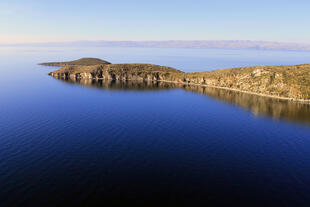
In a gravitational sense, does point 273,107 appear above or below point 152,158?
above

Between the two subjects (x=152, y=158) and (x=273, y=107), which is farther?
(x=273, y=107)

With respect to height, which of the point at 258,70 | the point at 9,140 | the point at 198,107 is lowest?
the point at 9,140

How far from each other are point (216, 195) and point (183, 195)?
21.7 ft

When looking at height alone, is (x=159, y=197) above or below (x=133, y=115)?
below

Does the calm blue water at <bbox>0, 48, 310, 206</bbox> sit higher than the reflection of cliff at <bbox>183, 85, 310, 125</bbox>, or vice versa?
the reflection of cliff at <bbox>183, 85, 310, 125</bbox>

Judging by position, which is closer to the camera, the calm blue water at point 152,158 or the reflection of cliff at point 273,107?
the calm blue water at point 152,158

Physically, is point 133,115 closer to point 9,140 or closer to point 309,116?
point 9,140

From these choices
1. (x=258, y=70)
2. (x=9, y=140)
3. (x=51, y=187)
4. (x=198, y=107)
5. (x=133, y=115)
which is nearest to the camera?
(x=51, y=187)

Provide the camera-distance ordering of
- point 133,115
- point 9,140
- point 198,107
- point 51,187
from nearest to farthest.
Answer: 1. point 51,187
2. point 9,140
3. point 133,115
4. point 198,107

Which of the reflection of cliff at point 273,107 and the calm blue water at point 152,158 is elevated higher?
the reflection of cliff at point 273,107

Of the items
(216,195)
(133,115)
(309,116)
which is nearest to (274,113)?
(309,116)

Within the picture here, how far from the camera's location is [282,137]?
68250mm

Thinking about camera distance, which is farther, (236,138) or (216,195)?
(236,138)

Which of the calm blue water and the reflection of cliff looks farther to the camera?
the reflection of cliff
